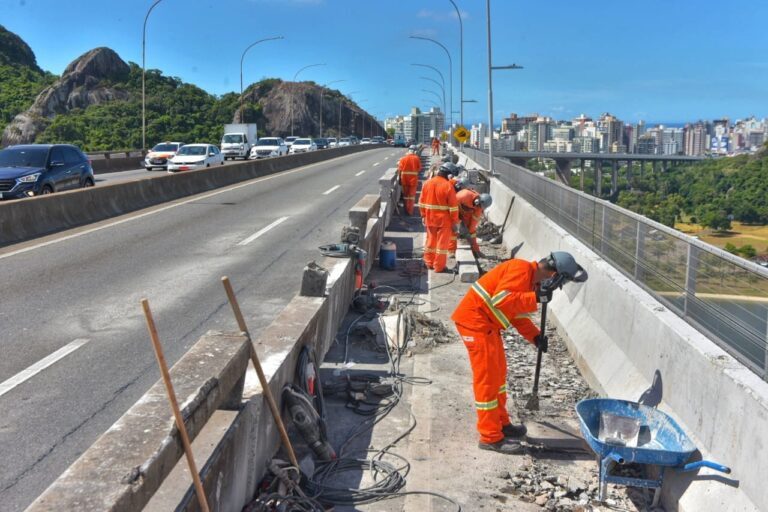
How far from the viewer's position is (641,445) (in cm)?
552

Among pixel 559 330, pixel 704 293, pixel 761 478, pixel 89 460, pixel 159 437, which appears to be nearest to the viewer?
pixel 89 460

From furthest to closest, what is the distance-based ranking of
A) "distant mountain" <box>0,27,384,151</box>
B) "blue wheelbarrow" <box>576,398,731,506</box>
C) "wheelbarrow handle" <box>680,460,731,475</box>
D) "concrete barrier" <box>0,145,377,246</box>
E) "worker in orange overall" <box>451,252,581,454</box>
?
"distant mountain" <box>0,27,384,151</box>, "concrete barrier" <box>0,145,377,246</box>, "worker in orange overall" <box>451,252,581,454</box>, "blue wheelbarrow" <box>576,398,731,506</box>, "wheelbarrow handle" <box>680,460,731,475</box>

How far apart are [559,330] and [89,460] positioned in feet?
23.0

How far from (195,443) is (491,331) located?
9.15 ft

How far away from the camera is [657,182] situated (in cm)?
3872

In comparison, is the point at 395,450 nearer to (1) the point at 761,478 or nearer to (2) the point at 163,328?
(1) the point at 761,478

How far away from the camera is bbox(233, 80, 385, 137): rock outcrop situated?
138 meters

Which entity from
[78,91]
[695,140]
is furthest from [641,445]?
[695,140]

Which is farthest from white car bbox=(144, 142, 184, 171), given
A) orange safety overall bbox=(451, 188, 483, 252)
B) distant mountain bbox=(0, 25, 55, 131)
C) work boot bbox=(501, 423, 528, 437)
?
distant mountain bbox=(0, 25, 55, 131)

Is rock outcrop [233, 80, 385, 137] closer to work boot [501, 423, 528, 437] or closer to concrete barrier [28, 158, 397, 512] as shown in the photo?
work boot [501, 423, 528, 437]

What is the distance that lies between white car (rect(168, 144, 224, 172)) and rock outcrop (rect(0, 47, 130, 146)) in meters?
44.6

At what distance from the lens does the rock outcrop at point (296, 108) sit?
138500mm

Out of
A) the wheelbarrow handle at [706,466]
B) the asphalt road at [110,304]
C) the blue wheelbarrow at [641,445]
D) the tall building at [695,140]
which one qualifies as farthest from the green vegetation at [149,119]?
the wheelbarrow handle at [706,466]

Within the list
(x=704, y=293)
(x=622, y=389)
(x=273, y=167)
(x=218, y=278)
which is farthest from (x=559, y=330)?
(x=273, y=167)
